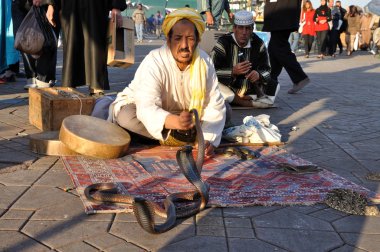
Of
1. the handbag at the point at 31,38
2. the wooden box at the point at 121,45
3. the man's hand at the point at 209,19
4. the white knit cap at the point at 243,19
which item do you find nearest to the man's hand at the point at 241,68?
the white knit cap at the point at 243,19

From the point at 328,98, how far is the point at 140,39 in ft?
56.0

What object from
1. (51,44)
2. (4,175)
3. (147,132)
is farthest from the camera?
(51,44)

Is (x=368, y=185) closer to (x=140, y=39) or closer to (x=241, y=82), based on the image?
(x=241, y=82)

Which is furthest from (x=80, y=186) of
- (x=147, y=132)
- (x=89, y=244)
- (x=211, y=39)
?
(x=211, y=39)

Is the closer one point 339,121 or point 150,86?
point 150,86

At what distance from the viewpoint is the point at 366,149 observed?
4.25 meters

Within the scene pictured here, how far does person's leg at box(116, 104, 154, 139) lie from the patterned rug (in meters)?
0.23

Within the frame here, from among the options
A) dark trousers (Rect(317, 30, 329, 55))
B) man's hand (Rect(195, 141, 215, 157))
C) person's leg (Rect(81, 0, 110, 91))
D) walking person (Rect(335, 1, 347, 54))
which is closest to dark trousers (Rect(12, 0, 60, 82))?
person's leg (Rect(81, 0, 110, 91))

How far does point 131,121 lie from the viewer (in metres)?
4.07

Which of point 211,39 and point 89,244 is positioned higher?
point 211,39

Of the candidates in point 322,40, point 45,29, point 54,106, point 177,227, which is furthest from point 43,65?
point 322,40

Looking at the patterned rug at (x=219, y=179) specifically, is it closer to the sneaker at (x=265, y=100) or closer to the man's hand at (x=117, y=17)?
the man's hand at (x=117, y=17)

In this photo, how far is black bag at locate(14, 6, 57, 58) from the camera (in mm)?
5730

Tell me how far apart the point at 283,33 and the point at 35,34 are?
308cm
